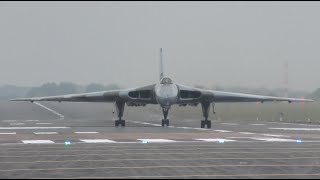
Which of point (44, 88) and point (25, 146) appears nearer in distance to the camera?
point (25, 146)

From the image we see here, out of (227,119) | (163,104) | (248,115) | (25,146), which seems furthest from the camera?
(248,115)

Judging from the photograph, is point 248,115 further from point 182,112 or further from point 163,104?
point 163,104

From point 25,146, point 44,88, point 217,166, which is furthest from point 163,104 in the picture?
point 44,88

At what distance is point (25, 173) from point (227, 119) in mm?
43287

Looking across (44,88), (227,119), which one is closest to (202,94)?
(227,119)

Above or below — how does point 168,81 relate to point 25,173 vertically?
above

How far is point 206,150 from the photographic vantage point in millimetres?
18906

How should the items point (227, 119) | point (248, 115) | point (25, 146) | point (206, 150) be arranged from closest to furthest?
point (206, 150) < point (25, 146) < point (227, 119) < point (248, 115)

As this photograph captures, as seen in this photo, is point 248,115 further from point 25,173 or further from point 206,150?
point 25,173

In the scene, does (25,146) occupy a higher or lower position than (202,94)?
lower

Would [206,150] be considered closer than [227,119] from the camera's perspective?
Yes

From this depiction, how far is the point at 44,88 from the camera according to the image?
334 ft

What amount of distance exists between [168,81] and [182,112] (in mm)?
26816

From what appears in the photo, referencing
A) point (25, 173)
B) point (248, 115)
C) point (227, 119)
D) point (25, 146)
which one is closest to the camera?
point (25, 173)
